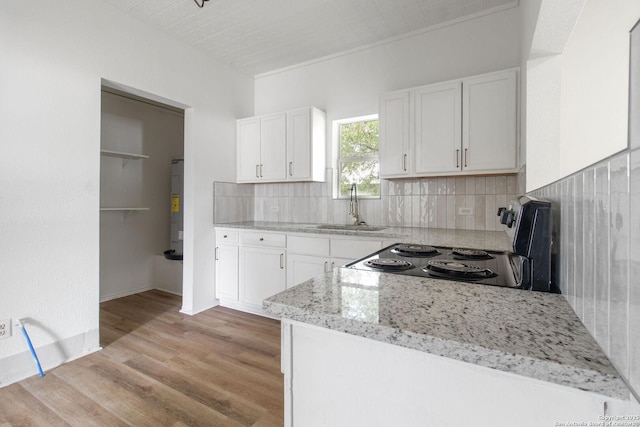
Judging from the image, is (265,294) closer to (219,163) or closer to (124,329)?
(124,329)

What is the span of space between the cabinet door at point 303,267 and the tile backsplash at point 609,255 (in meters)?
2.11

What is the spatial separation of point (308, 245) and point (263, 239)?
1.74ft

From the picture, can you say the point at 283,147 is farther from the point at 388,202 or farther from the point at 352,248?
the point at 352,248

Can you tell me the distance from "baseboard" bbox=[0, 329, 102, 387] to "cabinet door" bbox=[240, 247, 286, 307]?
4.17 feet

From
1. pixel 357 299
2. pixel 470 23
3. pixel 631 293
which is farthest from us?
pixel 470 23

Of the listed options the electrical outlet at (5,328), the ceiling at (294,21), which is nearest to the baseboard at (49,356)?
the electrical outlet at (5,328)

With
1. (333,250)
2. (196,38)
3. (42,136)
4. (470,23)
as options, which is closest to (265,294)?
(333,250)

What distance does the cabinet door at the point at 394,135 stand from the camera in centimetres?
266

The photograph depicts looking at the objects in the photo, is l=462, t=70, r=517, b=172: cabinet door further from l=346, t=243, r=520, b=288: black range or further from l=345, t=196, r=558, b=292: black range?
l=345, t=196, r=558, b=292: black range

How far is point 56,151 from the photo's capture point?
6.95 feet

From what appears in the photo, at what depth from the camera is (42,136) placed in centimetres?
205

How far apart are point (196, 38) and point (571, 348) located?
11.6 ft

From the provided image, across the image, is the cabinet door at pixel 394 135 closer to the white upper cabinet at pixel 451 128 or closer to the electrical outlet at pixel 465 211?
the white upper cabinet at pixel 451 128

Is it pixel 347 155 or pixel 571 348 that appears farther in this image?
pixel 347 155
